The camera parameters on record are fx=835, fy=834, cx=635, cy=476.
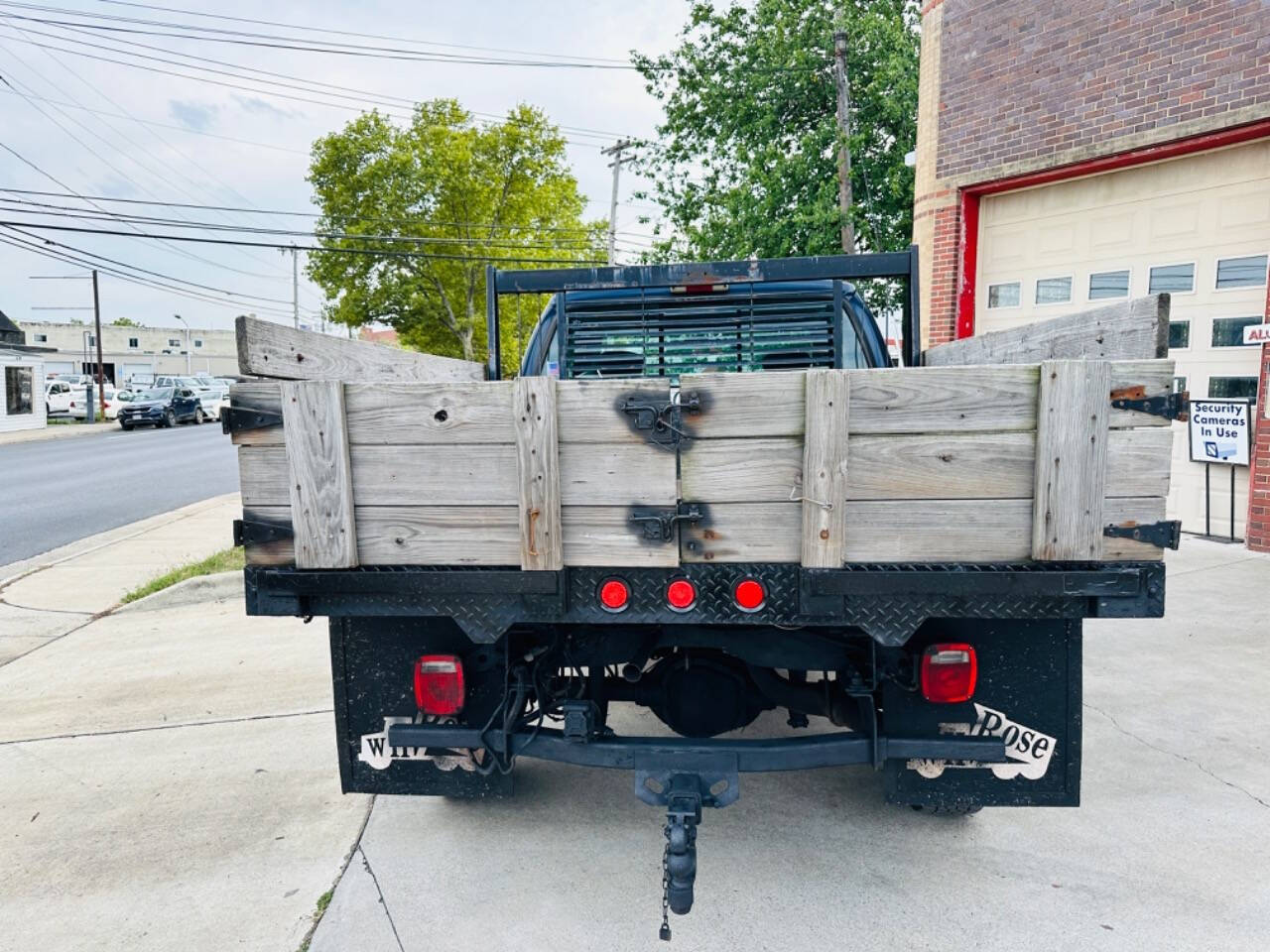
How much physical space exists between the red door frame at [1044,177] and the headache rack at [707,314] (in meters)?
5.49

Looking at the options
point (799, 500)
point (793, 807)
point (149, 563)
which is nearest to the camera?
point (799, 500)

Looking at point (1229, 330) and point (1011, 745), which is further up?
point (1229, 330)

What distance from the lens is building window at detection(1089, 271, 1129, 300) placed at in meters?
8.32

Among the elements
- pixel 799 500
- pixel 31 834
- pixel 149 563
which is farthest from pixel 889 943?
pixel 149 563

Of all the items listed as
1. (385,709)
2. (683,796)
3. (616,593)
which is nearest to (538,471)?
(616,593)

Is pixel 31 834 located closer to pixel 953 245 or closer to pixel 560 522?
pixel 560 522

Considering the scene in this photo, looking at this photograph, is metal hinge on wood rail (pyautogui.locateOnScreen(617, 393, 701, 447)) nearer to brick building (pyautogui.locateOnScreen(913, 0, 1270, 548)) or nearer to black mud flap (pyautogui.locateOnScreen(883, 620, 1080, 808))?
black mud flap (pyautogui.locateOnScreen(883, 620, 1080, 808))

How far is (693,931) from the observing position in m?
2.60

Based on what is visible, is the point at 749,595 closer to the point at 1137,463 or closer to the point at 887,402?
the point at 887,402

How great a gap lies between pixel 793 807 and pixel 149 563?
7.09 metres

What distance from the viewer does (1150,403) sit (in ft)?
6.70

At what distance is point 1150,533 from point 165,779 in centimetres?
396

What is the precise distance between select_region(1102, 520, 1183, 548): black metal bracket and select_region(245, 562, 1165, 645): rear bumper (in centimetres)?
7

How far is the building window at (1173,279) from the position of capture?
25.9 ft
